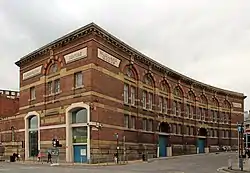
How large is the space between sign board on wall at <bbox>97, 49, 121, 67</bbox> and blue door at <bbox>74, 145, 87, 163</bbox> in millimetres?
10707

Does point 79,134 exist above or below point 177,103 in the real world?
below

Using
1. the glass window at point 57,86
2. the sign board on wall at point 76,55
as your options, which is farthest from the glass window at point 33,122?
the sign board on wall at point 76,55

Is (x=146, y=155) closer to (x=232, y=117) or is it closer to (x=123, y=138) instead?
(x=123, y=138)

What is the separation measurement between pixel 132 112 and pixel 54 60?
12.6 meters

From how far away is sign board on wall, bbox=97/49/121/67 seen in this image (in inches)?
1935

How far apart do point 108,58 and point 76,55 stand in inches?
154

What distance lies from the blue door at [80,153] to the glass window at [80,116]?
3.06 m

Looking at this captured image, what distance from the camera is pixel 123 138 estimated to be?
52938 millimetres

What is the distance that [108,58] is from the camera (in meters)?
50.9

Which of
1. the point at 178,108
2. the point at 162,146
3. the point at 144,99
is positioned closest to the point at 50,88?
the point at 144,99

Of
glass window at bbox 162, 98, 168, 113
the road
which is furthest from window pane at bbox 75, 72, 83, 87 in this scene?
glass window at bbox 162, 98, 168, 113

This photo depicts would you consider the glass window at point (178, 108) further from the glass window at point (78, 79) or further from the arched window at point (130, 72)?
the glass window at point (78, 79)

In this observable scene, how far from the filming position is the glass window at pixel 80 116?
161 ft

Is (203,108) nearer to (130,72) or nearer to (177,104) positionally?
(177,104)
